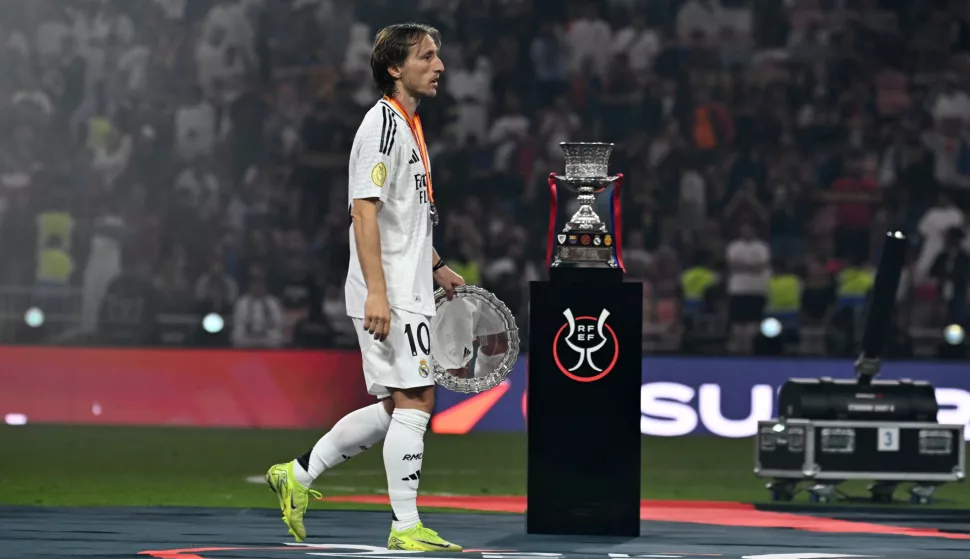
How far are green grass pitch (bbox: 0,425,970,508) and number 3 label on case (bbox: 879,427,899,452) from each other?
48 cm

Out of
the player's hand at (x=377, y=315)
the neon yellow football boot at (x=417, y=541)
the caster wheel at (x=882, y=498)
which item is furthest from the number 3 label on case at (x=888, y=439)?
the player's hand at (x=377, y=315)

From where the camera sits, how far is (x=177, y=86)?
1880cm

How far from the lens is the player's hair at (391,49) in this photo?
6.53 m

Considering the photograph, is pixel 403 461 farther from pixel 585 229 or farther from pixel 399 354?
pixel 585 229

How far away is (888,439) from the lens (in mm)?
10008

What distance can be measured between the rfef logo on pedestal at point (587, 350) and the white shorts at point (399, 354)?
2.98 ft

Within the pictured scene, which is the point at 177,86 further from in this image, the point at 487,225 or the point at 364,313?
the point at 364,313

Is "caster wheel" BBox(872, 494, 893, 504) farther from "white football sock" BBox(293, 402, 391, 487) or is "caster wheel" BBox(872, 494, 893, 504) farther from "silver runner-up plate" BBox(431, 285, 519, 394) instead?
"white football sock" BBox(293, 402, 391, 487)

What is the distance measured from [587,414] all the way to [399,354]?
1.13 metres

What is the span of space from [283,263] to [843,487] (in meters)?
7.48

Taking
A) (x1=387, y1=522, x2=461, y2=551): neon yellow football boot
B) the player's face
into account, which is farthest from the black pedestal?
the player's face

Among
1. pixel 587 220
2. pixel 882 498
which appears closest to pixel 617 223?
pixel 587 220

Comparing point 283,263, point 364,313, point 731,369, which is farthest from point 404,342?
point 283,263

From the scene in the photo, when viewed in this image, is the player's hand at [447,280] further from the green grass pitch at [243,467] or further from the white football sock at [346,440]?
the green grass pitch at [243,467]
